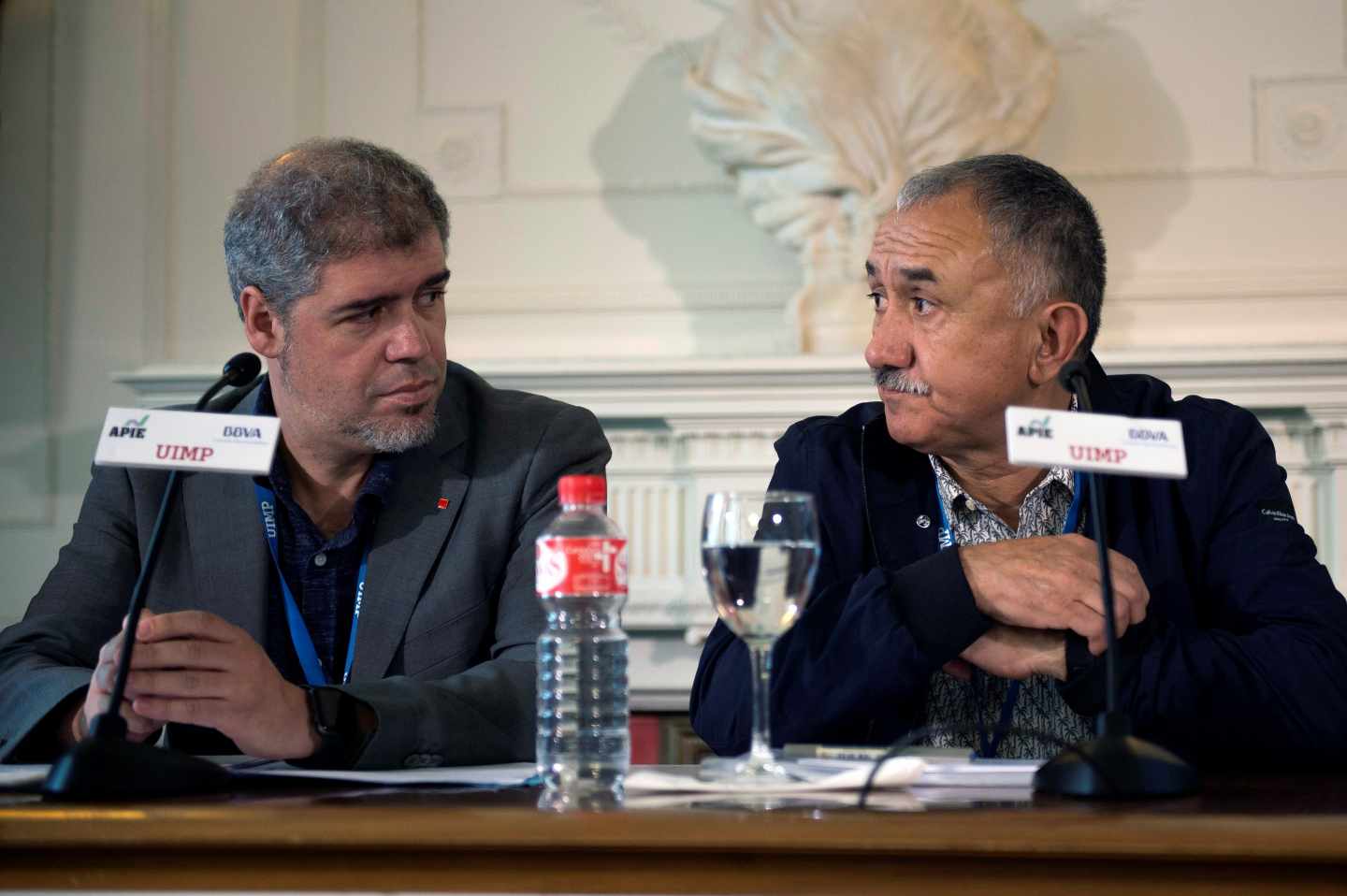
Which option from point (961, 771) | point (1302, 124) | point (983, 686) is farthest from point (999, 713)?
point (1302, 124)

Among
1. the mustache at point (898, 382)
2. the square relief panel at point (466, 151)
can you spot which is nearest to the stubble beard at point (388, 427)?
the mustache at point (898, 382)

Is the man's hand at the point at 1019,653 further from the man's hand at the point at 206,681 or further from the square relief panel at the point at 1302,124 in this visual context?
the square relief panel at the point at 1302,124

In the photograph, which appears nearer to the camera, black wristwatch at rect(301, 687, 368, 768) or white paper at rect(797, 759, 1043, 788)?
white paper at rect(797, 759, 1043, 788)

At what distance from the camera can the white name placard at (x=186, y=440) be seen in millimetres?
1386

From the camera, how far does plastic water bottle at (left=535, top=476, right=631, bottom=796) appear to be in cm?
125

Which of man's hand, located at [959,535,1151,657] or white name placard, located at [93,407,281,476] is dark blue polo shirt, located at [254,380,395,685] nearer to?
white name placard, located at [93,407,281,476]

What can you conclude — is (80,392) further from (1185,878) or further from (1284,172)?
(1185,878)

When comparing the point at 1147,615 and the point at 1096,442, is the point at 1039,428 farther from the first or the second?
the point at 1147,615

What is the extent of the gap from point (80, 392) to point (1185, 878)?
319cm

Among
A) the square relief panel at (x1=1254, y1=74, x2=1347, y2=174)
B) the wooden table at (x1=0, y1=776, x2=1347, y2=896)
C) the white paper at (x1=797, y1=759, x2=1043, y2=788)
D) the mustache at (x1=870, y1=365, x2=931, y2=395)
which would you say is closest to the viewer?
the wooden table at (x1=0, y1=776, x2=1347, y2=896)

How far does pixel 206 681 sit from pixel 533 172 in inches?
88.7

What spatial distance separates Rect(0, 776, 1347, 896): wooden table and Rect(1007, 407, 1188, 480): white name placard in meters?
0.30

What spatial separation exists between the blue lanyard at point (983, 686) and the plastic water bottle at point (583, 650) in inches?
19.0

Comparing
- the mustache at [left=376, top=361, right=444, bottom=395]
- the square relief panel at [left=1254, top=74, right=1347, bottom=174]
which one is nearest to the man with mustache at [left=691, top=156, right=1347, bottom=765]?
the mustache at [left=376, top=361, right=444, bottom=395]
